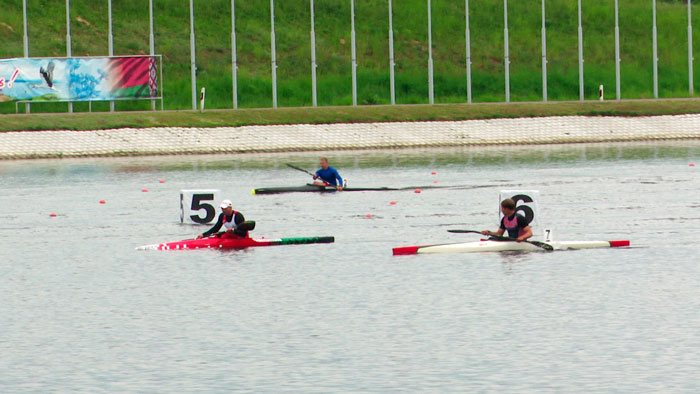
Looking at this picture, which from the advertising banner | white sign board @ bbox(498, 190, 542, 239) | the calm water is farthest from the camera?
the advertising banner

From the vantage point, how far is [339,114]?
7938cm

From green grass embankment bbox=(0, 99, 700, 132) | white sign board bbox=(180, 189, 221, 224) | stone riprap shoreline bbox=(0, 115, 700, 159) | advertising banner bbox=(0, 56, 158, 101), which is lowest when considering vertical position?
white sign board bbox=(180, 189, 221, 224)

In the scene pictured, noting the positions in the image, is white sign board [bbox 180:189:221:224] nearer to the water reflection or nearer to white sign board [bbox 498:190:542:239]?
white sign board [bbox 498:190:542:239]

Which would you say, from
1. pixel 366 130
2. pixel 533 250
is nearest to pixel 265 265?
pixel 533 250

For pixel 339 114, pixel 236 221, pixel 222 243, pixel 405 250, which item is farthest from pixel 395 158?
pixel 405 250

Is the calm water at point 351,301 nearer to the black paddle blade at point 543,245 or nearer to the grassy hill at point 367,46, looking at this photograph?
the black paddle blade at point 543,245

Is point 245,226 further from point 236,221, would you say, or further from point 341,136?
point 341,136

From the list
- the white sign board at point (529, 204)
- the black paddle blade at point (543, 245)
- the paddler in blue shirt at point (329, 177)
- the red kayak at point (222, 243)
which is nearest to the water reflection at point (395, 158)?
the paddler in blue shirt at point (329, 177)

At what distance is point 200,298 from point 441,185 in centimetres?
2543

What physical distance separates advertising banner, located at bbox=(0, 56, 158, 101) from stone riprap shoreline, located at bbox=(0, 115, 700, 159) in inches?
273

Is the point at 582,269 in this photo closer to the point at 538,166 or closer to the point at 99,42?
the point at 538,166

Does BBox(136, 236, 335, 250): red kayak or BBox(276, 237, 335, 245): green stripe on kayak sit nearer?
BBox(136, 236, 335, 250): red kayak

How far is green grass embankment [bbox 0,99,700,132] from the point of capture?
7481 centimetres

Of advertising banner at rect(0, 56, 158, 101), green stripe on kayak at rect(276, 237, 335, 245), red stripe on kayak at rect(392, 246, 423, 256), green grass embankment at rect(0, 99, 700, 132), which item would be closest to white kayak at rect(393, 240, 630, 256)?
red stripe on kayak at rect(392, 246, 423, 256)
